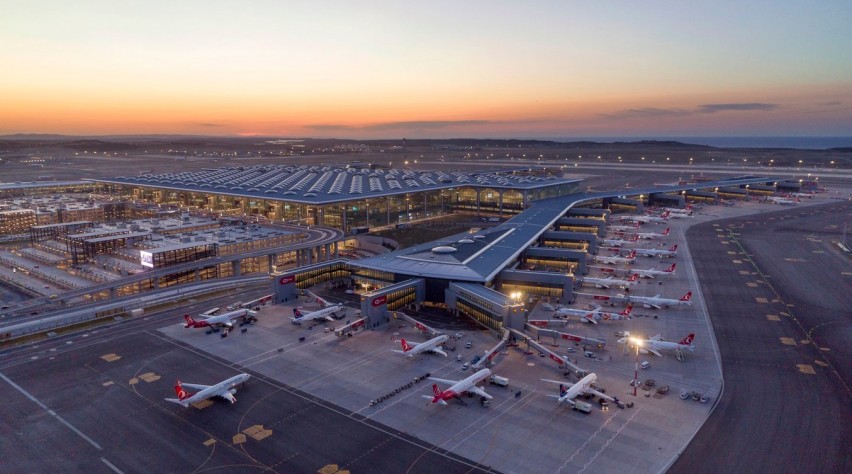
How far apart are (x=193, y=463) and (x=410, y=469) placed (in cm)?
1819

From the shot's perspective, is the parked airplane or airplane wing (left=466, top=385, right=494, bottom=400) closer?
airplane wing (left=466, top=385, right=494, bottom=400)

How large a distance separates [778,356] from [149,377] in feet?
245

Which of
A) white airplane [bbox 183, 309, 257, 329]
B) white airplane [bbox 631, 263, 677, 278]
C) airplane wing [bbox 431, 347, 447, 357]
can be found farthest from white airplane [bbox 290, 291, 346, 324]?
white airplane [bbox 631, 263, 677, 278]

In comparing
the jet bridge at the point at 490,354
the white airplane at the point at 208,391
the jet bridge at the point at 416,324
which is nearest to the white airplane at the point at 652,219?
the jet bridge at the point at 416,324

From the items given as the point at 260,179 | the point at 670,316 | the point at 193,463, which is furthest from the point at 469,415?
the point at 260,179

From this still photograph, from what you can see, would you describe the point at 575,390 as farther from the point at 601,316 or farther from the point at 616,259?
the point at 616,259

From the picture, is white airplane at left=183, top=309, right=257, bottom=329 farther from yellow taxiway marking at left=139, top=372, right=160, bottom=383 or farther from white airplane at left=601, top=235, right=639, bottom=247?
white airplane at left=601, top=235, right=639, bottom=247

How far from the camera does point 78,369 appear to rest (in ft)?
198

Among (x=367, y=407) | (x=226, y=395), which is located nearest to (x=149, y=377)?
(x=226, y=395)

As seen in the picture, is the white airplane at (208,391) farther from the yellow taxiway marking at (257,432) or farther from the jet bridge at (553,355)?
the jet bridge at (553,355)

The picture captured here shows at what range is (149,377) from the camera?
58.1 metres

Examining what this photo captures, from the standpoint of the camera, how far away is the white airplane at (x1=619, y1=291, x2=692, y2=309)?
80062 mm

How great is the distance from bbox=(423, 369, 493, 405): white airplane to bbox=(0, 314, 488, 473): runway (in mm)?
6271

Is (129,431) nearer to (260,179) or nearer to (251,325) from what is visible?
(251,325)
